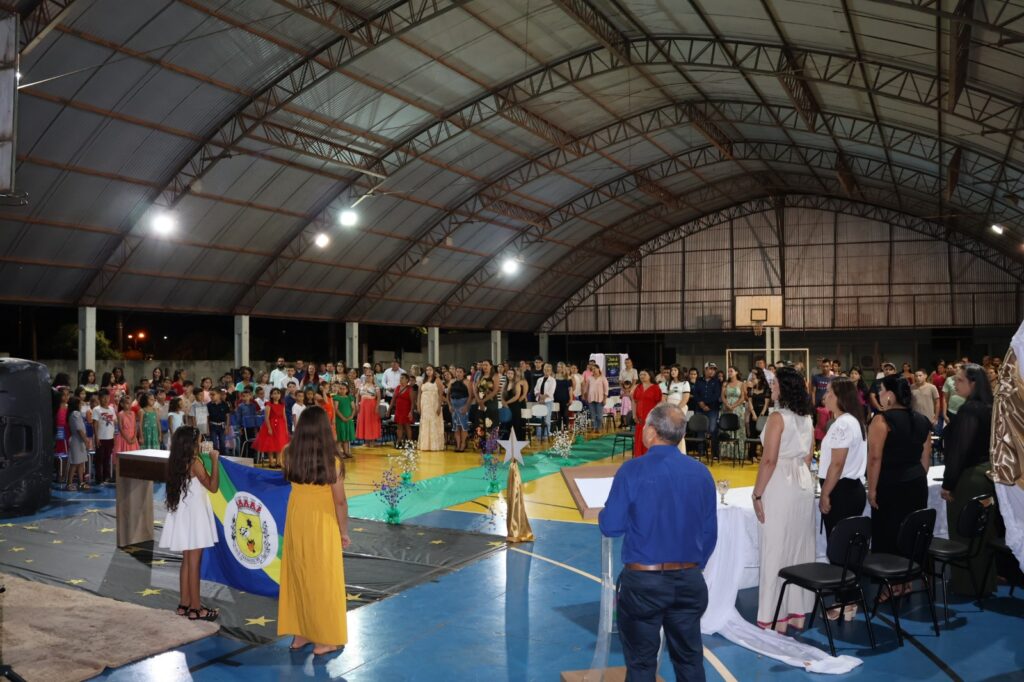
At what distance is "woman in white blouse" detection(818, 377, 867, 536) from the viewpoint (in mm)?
5117

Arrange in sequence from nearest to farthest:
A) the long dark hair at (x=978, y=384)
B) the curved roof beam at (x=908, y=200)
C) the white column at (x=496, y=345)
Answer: the long dark hair at (x=978, y=384), the curved roof beam at (x=908, y=200), the white column at (x=496, y=345)

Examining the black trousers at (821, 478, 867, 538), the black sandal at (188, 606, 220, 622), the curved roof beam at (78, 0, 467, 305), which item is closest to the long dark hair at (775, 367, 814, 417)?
the black trousers at (821, 478, 867, 538)

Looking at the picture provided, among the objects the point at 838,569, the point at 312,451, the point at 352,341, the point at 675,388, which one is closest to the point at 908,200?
the point at 675,388

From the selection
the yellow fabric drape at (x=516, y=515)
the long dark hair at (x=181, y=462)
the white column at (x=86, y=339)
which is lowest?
the yellow fabric drape at (x=516, y=515)

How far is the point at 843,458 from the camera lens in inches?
201

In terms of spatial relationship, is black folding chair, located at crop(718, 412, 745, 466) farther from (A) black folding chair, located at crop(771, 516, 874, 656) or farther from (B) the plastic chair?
(A) black folding chair, located at crop(771, 516, 874, 656)

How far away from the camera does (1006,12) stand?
9.75 metres

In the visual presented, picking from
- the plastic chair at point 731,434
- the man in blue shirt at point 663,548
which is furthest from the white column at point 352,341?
the man in blue shirt at point 663,548

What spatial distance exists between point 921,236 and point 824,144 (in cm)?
810

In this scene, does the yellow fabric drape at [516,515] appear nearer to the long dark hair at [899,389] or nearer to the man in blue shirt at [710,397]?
the long dark hair at [899,389]

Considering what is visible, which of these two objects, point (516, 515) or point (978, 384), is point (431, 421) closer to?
point (516, 515)

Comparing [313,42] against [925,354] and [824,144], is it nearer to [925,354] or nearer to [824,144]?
[824,144]

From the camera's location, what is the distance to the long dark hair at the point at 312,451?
15.6 ft

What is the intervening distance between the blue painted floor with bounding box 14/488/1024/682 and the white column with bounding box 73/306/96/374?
14712 mm
